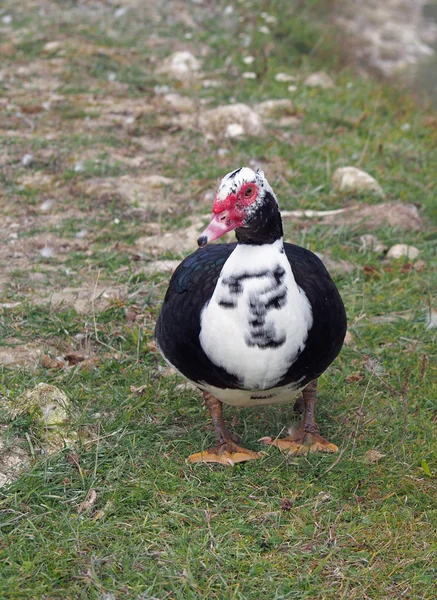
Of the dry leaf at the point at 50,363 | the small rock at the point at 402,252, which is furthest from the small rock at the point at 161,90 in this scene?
the dry leaf at the point at 50,363

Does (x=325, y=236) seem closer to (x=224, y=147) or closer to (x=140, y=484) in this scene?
(x=224, y=147)

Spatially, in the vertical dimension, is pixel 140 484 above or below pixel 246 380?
below

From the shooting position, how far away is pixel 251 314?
281cm

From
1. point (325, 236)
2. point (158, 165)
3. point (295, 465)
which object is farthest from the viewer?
point (158, 165)

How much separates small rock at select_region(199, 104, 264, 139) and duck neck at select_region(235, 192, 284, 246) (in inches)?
124

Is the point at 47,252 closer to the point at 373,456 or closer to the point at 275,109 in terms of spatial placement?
the point at 373,456

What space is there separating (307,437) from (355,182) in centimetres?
245

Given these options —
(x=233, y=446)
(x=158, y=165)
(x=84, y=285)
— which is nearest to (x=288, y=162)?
(x=158, y=165)

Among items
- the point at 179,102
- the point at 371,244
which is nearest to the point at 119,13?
the point at 179,102

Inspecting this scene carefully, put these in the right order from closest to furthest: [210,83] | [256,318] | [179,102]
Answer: [256,318]
[179,102]
[210,83]

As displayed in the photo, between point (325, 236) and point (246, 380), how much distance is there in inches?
86.2

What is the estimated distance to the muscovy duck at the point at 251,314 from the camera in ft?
9.23

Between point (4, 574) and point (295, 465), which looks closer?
point (4, 574)

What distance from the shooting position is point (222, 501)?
3016 mm
